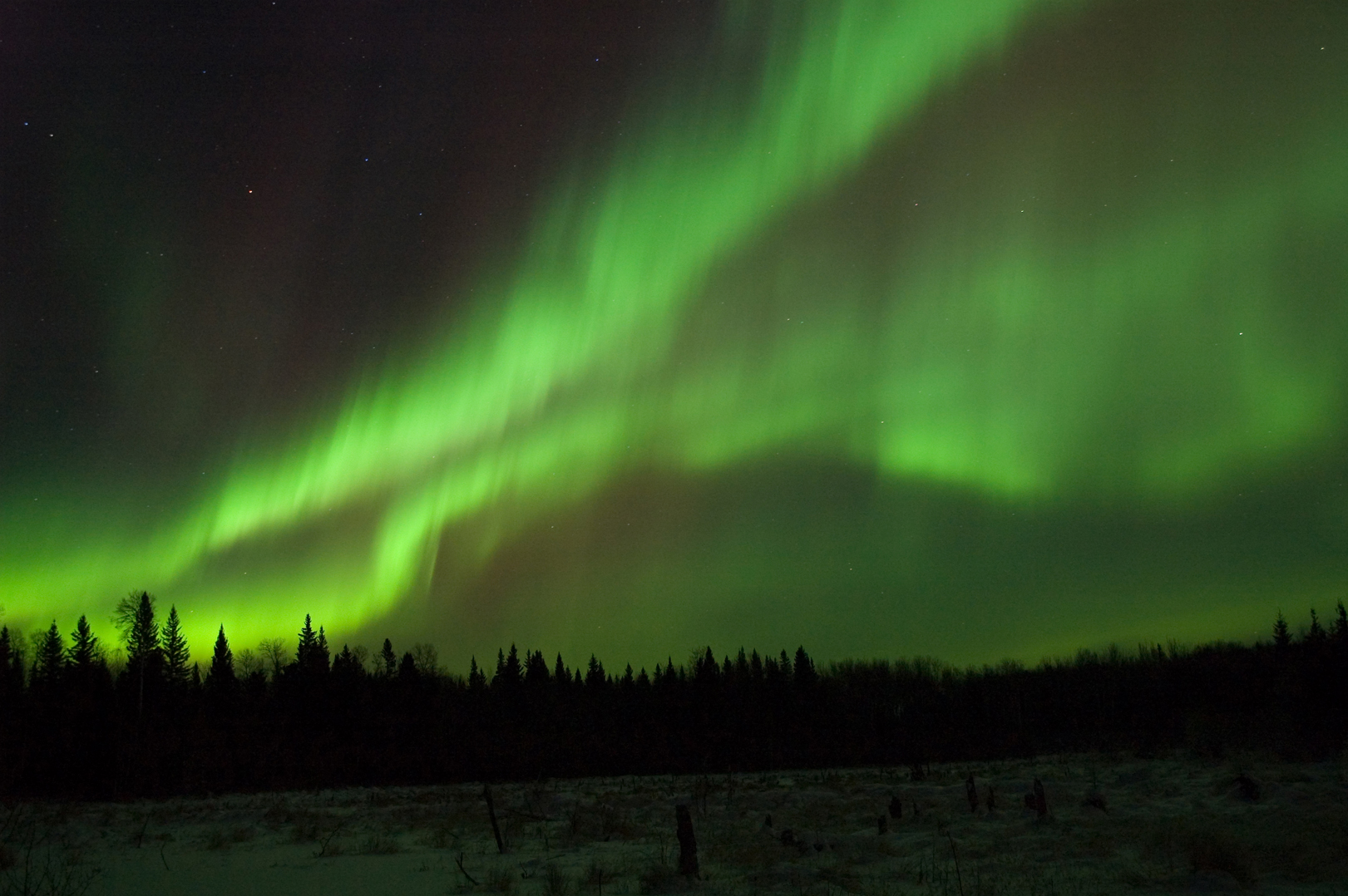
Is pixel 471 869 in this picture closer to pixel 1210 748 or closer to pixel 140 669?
pixel 1210 748

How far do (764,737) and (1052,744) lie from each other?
32.6 metres

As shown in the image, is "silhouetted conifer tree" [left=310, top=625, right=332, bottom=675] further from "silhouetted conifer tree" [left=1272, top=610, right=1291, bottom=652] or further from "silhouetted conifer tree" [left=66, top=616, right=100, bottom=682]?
"silhouetted conifer tree" [left=1272, top=610, right=1291, bottom=652]

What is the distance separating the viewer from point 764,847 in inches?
887

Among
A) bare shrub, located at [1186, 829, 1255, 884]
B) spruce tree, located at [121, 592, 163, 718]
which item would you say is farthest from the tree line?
bare shrub, located at [1186, 829, 1255, 884]

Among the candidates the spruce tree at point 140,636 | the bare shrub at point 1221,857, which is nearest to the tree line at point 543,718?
the spruce tree at point 140,636

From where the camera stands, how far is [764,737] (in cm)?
10644

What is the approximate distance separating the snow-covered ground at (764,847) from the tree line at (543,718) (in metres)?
24.0

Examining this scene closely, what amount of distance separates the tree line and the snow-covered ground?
945 inches

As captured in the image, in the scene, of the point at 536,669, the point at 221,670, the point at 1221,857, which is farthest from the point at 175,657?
the point at 1221,857

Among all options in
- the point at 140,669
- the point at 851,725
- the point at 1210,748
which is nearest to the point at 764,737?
the point at 851,725

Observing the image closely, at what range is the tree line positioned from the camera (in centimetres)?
6788

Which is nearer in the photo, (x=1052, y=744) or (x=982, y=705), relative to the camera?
(x=1052, y=744)

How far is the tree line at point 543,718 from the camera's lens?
67.9 m

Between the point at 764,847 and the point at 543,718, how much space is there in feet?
256
